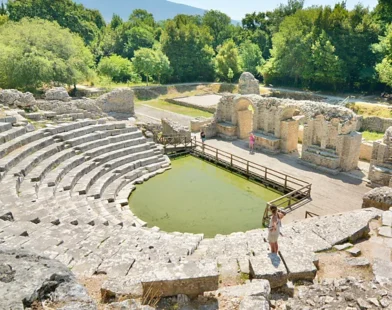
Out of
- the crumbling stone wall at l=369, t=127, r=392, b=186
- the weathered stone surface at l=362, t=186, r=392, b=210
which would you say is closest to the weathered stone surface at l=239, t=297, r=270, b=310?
the weathered stone surface at l=362, t=186, r=392, b=210

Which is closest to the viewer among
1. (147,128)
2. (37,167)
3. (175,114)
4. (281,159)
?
(37,167)

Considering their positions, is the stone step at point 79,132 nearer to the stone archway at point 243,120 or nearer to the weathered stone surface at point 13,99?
the weathered stone surface at point 13,99

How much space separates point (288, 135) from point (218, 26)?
48701 millimetres

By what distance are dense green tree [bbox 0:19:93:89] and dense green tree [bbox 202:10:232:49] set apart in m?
32.9

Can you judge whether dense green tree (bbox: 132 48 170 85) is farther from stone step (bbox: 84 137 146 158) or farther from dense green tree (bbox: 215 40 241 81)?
stone step (bbox: 84 137 146 158)

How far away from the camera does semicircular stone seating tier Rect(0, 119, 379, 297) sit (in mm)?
6438

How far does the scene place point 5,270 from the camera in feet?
13.9

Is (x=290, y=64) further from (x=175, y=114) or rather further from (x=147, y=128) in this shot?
(x=147, y=128)

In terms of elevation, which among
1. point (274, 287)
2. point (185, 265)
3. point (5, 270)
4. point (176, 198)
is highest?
point (5, 270)

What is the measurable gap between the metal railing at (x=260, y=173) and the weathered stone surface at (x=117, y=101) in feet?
19.6

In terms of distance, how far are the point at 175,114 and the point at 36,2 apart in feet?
113

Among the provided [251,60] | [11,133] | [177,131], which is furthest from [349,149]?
[251,60]

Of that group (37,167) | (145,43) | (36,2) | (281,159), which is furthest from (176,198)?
(36,2)

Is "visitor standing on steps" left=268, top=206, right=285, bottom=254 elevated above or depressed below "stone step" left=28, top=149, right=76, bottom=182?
above
